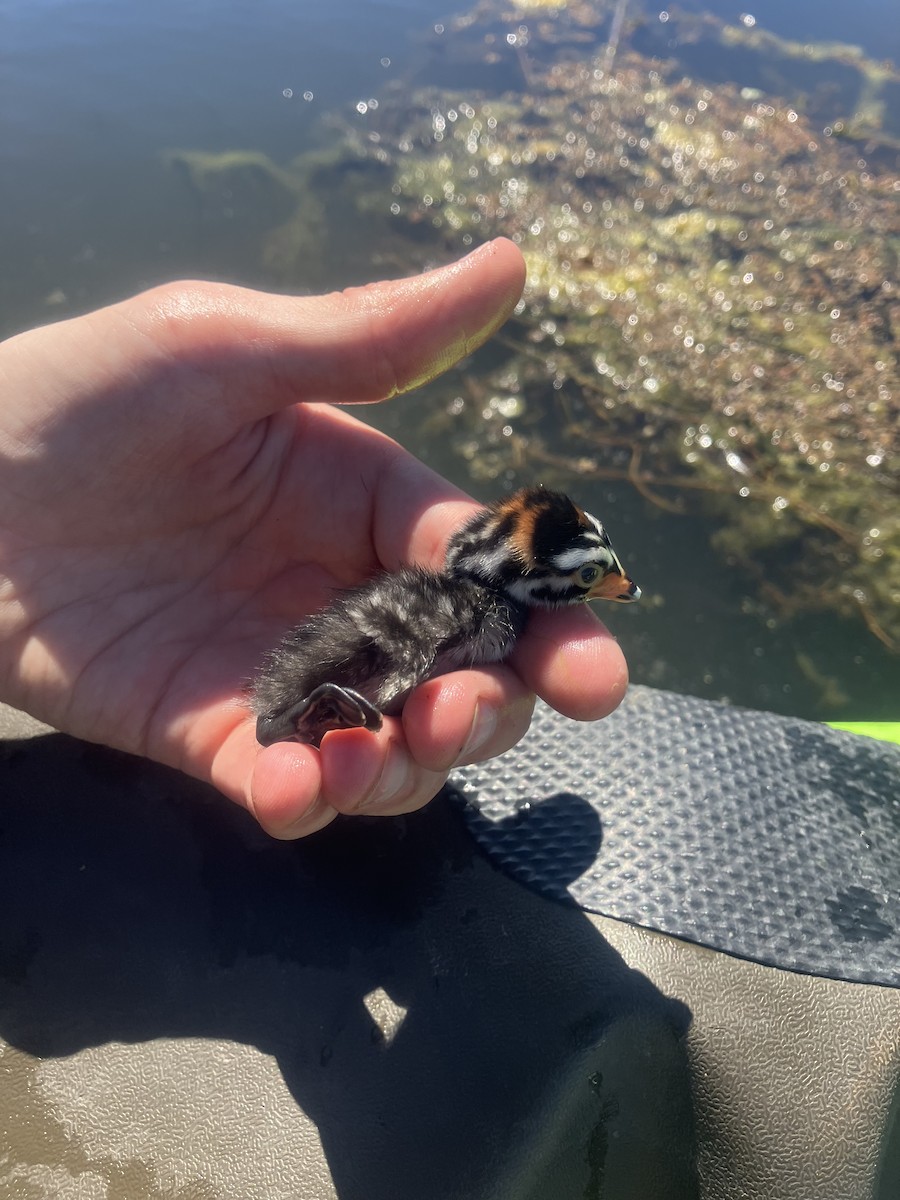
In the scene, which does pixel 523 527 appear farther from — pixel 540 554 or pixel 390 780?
pixel 390 780

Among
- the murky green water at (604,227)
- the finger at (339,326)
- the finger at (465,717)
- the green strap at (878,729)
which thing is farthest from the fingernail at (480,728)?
the murky green water at (604,227)

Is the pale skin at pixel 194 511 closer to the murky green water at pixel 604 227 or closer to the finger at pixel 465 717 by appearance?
the finger at pixel 465 717

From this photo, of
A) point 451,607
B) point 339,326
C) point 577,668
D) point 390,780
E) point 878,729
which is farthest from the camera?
Result: point 878,729

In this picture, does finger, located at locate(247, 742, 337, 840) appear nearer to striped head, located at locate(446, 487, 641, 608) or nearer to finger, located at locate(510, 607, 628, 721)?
finger, located at locate(510, 607, 628, 721)

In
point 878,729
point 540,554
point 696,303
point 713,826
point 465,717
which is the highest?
point 696,303

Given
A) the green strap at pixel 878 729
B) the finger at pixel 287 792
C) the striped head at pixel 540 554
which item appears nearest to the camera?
the finger at pixel 287 792

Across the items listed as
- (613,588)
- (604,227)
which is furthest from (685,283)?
(613,588)
